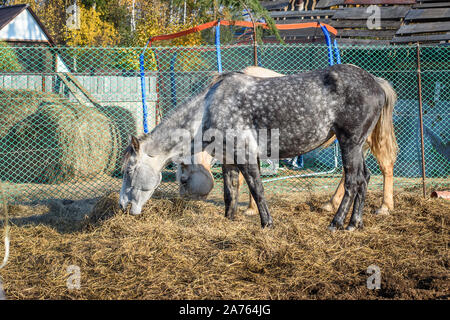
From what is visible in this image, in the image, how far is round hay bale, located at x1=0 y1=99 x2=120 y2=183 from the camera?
753 centimetres

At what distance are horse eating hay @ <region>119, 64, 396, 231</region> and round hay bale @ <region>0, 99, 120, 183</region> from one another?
3299 millimetres

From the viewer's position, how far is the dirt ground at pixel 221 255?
10.3 feet

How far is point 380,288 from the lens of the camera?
10.2ft

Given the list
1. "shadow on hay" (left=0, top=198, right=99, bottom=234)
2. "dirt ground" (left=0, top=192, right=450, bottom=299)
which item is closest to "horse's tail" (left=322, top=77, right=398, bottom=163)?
"dirt ground" (left=0, top=192, right=450, bottom=299)

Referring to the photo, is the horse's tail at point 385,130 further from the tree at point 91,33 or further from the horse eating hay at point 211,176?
the tree at point 91,33

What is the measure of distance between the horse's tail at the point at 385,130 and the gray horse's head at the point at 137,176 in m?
2.45

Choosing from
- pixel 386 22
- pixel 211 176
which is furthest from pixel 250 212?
pixel 386 22

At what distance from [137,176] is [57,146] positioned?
3.58 m

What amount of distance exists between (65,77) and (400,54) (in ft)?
21.7

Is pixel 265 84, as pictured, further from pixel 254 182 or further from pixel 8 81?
pixel 8 81

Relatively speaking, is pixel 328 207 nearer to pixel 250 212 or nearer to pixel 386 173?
pixel 386 173

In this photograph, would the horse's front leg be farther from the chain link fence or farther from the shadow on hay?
the chain link fence

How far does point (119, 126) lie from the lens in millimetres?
8852
